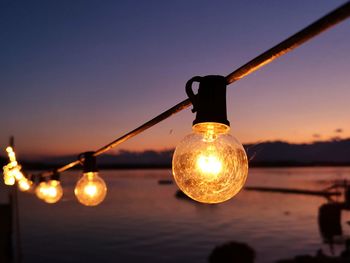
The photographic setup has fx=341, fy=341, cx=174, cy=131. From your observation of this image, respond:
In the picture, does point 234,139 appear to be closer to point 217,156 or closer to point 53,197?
point 217,156

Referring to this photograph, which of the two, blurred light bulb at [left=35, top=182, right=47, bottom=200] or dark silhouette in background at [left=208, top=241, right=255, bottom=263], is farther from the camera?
dark silhouette in background at [left=208, top=241, right=255, bottom=263]

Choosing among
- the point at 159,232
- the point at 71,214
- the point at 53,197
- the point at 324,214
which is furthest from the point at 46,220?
the point at 53,197

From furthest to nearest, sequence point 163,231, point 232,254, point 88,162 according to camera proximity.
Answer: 1. point 163,231
2. point 232,254
3. point 88,162

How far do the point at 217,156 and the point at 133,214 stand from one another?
62.6 metres

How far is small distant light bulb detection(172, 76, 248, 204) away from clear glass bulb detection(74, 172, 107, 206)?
225 cm

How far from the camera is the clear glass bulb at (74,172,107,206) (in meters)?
3.74

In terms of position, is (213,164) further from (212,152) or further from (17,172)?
(17,172)

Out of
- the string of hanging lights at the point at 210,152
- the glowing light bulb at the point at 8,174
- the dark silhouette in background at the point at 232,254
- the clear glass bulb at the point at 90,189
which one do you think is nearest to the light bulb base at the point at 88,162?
the clear glass bulb at the point at 90,189

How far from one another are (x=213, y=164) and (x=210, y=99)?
32 cm

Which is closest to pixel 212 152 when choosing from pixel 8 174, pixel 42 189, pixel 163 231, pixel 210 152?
pixel 210 152

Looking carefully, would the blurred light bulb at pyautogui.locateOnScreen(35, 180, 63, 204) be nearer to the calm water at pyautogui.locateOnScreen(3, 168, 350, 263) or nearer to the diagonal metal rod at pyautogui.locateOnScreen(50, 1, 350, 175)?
the diagonal metal rod at pyautogui.locateOnScreen(50, 1, 350, 175)

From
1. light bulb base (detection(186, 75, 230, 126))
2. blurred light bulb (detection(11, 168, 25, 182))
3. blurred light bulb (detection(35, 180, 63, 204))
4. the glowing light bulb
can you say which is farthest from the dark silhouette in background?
light bulb base (detection(186, 75, 230, 126))

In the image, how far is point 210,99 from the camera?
165 centimetres

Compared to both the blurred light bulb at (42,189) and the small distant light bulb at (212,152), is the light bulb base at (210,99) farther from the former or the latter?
the blurred light bulb at (42,189)
